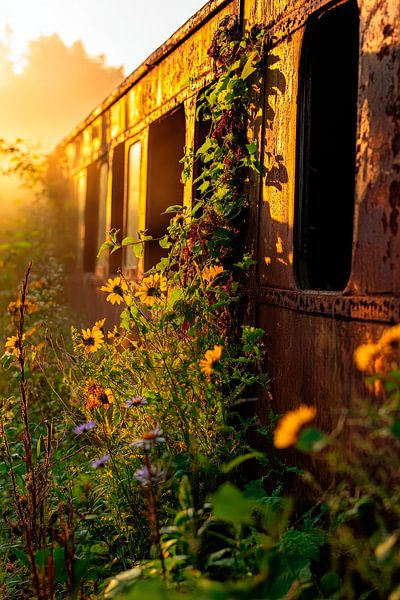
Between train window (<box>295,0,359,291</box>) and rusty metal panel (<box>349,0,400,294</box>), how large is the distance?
27.1 inches

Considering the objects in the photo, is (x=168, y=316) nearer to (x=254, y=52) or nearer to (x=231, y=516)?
(x=254, y=52)

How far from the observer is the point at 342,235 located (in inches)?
167

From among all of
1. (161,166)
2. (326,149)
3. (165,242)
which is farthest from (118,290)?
(161,166)

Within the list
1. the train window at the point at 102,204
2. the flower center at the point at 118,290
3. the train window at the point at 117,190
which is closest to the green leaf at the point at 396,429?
the flower center at the point at 118,290

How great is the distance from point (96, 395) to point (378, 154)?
1790mm

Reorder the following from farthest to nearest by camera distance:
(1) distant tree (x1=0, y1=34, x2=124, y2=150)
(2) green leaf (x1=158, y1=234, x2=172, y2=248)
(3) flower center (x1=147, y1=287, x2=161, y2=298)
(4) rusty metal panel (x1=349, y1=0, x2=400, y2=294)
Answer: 1. (1) distant tree (x1=0, y1=34, x2=124, y2=150)
2. (2) green leaf (x1=158, y1=234, x2=172, y2=248)
3. (3) flower center (x1=147, y1=287, x2=161, y2=298)
4. (4) rusty metal panel (x1=349, y1=0, x2=400, y2=294)

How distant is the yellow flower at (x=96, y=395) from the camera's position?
3.72 meters

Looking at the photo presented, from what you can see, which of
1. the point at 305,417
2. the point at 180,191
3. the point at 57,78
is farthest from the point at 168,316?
the point at 57,78

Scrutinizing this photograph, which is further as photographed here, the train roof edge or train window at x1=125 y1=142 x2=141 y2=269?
train window at x1=125 y1=142 x2=141 y2=269

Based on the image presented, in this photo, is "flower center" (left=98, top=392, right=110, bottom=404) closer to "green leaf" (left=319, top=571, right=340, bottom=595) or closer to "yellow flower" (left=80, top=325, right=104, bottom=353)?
"yellow flower" (left=80, top=325, right=104, bottom=353)

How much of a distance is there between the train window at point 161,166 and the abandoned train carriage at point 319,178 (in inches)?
26.8

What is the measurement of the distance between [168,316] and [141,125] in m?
3.89

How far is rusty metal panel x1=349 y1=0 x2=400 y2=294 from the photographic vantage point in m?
2.90

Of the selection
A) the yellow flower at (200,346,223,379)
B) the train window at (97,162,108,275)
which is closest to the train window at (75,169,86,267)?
the train window at (97,162,108,275)
